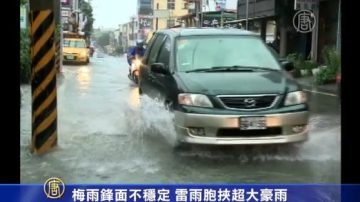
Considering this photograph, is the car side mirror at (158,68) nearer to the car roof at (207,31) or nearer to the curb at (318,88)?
the car roof at (207,31)

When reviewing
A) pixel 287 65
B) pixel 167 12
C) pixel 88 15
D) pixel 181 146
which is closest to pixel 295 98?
pixel 287 65

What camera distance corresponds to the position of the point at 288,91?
3.61 metres

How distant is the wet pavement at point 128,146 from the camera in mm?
3326

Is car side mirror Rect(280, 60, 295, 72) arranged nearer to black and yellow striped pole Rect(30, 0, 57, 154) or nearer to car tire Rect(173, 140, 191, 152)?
car tire Rect(173, 140, 191, 152)

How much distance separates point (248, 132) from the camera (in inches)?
145

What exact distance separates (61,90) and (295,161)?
145cm

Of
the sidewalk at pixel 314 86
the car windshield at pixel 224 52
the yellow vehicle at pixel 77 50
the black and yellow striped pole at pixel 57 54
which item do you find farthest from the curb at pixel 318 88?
the black and yellow striped pole at pixel 57 54

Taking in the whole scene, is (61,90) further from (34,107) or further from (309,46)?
(309,46)

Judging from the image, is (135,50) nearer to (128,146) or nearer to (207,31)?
(207,31)

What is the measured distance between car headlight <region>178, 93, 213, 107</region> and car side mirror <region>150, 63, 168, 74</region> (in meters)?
0.19

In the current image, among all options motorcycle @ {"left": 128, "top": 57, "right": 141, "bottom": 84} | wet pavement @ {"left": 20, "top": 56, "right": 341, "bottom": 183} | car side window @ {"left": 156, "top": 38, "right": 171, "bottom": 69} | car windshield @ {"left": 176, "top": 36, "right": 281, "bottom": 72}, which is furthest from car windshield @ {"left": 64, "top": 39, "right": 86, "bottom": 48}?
car windshield @ {"left": 176, "top": 36, "right": 281, "bottom": 72}
